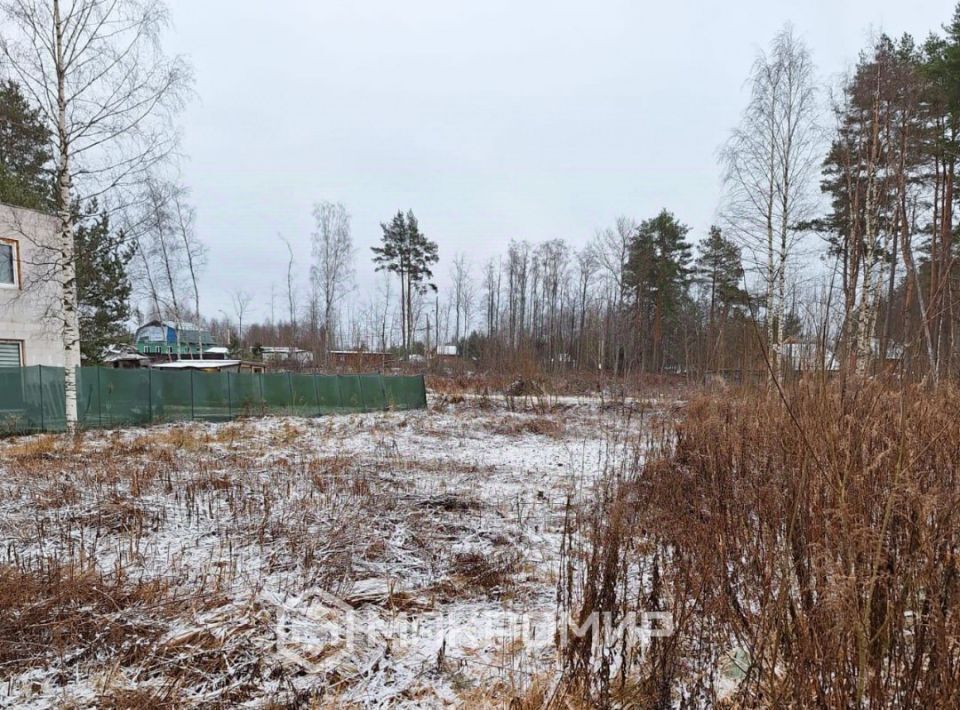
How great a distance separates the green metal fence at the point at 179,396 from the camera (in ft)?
36.8

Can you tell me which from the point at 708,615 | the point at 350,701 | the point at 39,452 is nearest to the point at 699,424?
the point at 708,615

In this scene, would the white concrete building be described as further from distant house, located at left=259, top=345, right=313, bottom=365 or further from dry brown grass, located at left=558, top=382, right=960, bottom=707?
distant house, located at left=259, top=345, right=313, bottom=365

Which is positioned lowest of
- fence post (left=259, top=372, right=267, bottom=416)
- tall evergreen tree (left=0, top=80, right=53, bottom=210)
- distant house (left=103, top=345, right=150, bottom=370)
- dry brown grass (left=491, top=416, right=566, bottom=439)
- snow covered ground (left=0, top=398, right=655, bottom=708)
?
dry brown grass (left=491, top=416, right=566, bottom=439)

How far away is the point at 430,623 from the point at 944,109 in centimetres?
1813

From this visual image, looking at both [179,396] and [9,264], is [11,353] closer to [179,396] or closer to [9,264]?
[9,264]

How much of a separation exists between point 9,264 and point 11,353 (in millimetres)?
2303

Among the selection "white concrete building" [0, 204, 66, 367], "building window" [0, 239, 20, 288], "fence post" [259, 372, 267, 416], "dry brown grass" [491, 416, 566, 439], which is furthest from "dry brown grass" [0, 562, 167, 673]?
"building window" [0, 239, 20, 288]

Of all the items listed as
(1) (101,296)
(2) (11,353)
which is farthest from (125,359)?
(2) (11,353)

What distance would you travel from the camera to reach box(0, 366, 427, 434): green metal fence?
1122cm

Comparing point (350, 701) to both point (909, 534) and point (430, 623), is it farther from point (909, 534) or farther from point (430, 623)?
point (909, 534)

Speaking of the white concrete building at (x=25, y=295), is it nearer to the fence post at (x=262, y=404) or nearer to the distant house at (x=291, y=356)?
the fence post at (x=262, y=404)

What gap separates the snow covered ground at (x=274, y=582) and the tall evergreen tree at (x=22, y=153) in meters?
7.52

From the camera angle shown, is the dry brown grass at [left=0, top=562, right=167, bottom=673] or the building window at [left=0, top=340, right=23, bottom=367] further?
the building window at [left=0, top=340, right=23, bottom=367]

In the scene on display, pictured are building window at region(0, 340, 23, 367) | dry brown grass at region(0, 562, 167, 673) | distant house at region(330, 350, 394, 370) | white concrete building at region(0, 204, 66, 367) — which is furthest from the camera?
distant house at region(330, 350, 394, 370)
